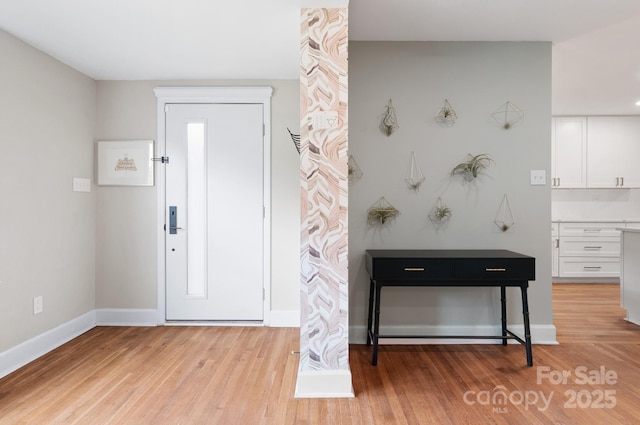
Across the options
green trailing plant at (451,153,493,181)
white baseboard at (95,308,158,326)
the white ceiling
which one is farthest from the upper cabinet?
white baseboard at (95,308,158,326)

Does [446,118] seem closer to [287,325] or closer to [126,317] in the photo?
[287,325]

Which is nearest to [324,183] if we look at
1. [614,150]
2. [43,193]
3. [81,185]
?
[43,193]

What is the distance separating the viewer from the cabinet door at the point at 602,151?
5.54 meters

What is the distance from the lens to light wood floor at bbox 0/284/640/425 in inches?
81.0

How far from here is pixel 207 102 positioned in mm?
3611

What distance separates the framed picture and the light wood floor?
143 centimetres

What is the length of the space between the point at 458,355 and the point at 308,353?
1.31 meters

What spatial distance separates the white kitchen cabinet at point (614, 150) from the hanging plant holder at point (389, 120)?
163 inches

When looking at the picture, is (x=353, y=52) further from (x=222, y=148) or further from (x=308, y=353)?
(x=308, y=353)

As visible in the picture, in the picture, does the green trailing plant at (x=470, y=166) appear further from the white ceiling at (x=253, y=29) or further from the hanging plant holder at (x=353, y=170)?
the white ceiling at (x=253, y=29)

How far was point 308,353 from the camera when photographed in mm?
2295

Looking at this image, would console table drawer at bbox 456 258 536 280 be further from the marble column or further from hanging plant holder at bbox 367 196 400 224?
the marble column

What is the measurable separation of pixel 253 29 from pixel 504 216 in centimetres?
250

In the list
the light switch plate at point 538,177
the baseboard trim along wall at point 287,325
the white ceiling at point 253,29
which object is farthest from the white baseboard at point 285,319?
the light switch plate at point 538,177
